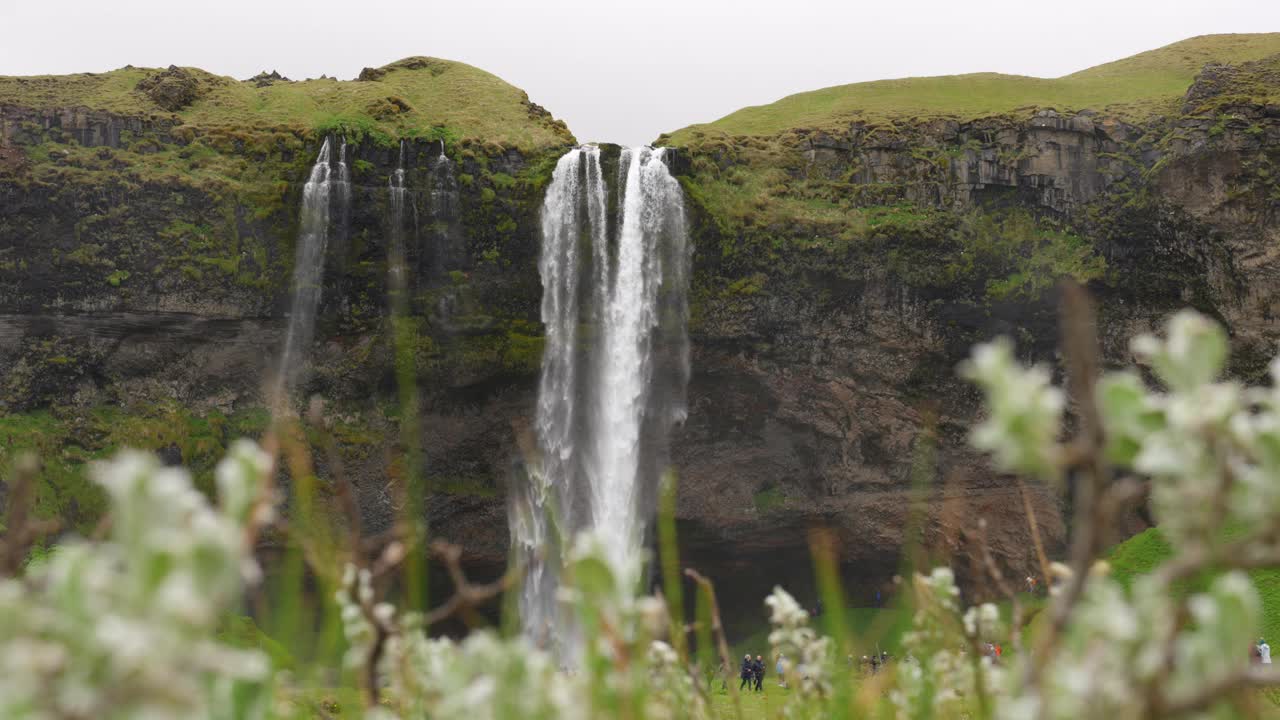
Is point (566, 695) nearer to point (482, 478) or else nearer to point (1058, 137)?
point (482, 478)

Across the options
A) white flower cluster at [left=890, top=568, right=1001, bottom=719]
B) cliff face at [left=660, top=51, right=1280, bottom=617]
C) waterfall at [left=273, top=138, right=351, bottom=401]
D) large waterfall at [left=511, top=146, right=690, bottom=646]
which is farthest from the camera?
large waterfall at [left=511, top=146, right=690, bottom=646]

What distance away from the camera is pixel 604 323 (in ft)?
90.8

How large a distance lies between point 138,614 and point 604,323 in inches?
1057

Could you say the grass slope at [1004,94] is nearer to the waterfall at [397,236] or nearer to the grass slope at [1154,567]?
the waterfall at [397,236]

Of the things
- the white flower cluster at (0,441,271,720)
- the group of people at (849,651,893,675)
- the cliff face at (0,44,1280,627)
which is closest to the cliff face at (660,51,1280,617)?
the cliff face at (0,44,1280,627)

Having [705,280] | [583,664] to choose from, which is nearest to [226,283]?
[705,280]

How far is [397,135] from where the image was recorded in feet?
93.5

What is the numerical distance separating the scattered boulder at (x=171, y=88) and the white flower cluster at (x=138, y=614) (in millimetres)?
34543

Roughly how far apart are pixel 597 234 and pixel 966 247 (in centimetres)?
1242

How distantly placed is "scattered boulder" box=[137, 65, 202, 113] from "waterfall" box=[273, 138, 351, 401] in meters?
7.29

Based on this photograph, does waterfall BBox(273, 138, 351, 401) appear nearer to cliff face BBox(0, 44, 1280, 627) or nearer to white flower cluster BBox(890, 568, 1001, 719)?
cliff face BBox(0, 44, 1280, 627)

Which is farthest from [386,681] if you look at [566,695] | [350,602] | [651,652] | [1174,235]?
[1174,235]

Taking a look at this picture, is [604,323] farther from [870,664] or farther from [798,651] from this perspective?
[798,651]

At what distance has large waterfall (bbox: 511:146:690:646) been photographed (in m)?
27.4
